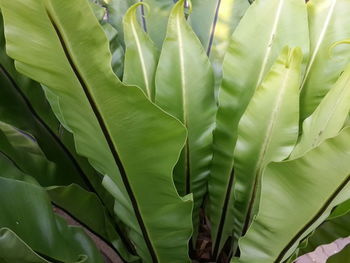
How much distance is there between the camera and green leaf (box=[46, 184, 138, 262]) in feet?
1.79

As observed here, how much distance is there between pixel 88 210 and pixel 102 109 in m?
0.24

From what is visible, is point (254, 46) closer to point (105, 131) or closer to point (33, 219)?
point (105, 131)

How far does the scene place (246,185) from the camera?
0.55 meters

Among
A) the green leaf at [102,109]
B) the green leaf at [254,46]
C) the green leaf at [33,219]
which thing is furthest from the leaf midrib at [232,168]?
the green leaf at [33,219]

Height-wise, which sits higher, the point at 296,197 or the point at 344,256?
the point at 296,197

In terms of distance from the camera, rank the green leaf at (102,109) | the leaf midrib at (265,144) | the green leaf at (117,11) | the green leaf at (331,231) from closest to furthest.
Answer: the green leaf at (102,109), the leaf midrib at (265,144), the green leaf at (331,231), the green leaf at (117,11)

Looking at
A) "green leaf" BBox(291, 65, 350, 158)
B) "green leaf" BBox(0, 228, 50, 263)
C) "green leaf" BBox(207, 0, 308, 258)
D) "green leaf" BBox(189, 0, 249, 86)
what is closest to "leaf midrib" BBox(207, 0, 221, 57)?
"green leaf" BBox(189, 0, 249, 86)

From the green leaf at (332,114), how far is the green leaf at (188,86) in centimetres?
15

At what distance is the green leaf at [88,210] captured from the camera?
546 millimetres

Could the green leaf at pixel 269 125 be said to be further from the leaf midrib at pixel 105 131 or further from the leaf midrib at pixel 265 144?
the leaf midrib at pixel 105 131

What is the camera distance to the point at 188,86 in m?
0.54

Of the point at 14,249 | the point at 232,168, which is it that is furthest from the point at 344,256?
the point at 14,249

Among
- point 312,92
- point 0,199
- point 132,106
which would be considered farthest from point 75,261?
point 312,92

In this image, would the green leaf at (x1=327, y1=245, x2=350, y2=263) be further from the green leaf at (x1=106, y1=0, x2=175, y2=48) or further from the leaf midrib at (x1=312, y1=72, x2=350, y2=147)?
the green leaf at (x1=106, y1=0, x2=175, y2=48)
